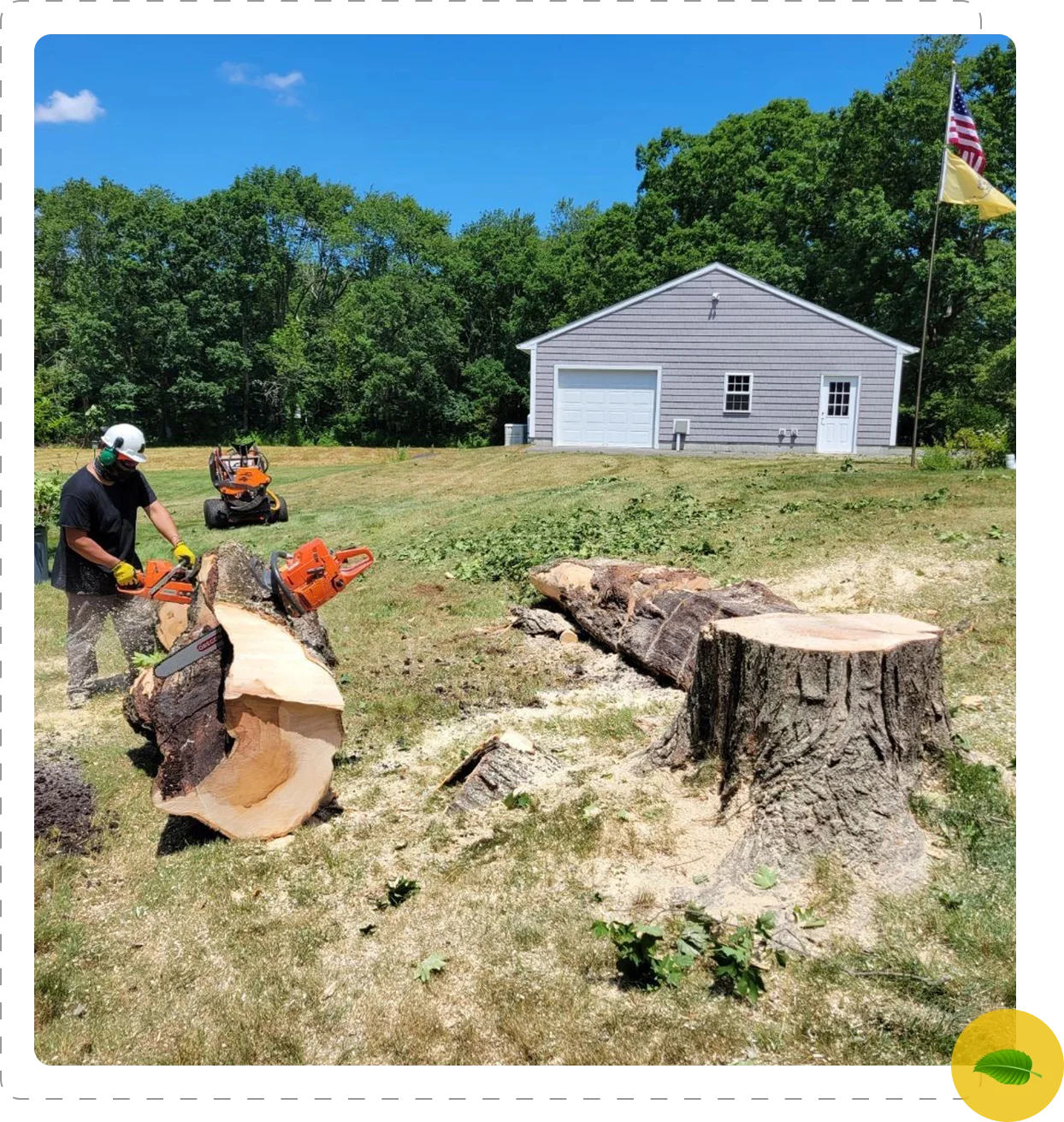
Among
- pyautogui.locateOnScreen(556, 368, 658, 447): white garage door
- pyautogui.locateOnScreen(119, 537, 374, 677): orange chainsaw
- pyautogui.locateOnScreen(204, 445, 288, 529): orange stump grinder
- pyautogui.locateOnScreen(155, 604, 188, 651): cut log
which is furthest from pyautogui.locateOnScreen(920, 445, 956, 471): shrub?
pyautogui.locateOnScreen(155, 604, 188, 651): cut log

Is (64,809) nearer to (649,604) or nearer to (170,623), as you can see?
(170,623)

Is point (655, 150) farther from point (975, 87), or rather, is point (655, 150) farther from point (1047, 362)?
point (1047, 362)

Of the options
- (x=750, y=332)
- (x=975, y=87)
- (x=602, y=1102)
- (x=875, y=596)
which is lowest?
(x=602, y=1102)

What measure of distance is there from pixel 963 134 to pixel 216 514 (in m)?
10.2

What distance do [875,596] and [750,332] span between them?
1384 centimetres

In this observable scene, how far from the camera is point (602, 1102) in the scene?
78.9 inches

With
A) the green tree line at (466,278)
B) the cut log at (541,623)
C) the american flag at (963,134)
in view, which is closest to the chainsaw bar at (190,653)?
the cut log at (541,623)

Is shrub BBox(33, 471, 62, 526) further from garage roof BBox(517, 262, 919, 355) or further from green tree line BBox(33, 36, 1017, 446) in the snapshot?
green tree line BBox(33, 36, 1017, 446)

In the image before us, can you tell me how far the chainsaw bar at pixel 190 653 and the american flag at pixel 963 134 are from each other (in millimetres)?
7691

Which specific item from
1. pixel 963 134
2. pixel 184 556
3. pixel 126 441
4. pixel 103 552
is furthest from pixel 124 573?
pixel 963 134

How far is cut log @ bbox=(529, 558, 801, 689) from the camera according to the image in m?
5.71

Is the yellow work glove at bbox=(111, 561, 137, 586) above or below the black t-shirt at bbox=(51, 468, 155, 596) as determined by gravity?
below

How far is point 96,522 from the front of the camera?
5.57m

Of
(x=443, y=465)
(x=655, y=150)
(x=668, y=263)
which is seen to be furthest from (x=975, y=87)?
(x=443, y=465)
